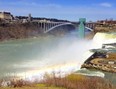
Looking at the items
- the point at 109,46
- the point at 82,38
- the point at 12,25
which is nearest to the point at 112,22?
the point at 82,38

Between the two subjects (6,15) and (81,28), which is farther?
(6,15)

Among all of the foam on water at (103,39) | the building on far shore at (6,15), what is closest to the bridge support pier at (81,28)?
the foam on water at (103,39)

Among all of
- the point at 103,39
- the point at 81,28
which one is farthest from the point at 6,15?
the point at 103,39

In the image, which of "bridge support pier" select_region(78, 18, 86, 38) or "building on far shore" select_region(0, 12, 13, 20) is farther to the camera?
"building on far shore" select_region(0, 12, 13, 20)

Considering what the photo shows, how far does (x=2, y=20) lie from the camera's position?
9281cm

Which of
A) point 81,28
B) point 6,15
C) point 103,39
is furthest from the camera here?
point 6,15

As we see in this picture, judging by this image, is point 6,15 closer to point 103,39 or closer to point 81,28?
point 81,28

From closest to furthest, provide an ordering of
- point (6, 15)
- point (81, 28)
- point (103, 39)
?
point (103, 39) → point (81, 28) → point (6, 15)

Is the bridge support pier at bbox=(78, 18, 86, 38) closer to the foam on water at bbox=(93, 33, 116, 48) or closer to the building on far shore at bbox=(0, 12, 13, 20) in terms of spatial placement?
the foam on water at bbox=(93, 33, 116, 48)

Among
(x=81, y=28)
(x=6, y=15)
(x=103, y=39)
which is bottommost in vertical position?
(x=103, y=39)

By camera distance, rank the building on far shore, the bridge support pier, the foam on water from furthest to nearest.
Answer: the building on far shore
the bridge support pier
the foam on water

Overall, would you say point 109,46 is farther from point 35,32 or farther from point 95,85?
point 35,32

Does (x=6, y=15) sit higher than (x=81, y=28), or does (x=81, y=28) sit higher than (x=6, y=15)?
(x=6, y=15)

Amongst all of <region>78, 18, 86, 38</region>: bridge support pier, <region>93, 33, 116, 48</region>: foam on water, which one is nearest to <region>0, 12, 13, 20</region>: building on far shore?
<region>78, 18, 86, 38</region>: bridge support pier
